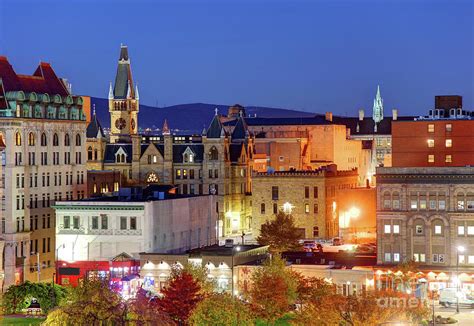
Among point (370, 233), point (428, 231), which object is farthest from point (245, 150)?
point (428, 231)

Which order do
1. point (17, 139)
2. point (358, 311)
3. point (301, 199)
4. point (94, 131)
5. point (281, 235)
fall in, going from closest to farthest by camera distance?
point (358, 311)
point (17, 139)
point (281, 235)
point (301, 199)
point (94, 131)

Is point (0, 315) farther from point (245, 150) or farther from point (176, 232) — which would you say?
point (245, 150)

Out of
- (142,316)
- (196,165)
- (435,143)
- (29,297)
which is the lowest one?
(142,316)

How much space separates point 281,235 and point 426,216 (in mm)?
29365

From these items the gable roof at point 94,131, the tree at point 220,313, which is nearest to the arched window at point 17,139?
the tree at point 220,313

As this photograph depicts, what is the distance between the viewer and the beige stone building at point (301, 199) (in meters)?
183

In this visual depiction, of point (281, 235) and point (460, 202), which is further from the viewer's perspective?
point (281, 235)

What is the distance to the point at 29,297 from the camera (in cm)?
11775

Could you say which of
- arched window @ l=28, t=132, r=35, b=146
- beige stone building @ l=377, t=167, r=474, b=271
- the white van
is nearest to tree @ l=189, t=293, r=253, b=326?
the white van

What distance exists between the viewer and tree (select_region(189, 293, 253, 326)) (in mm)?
102938

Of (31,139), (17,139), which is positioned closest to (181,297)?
(17,139)

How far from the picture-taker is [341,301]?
4267 inches

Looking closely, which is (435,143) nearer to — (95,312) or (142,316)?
(142,316)

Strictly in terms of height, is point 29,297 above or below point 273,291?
below
